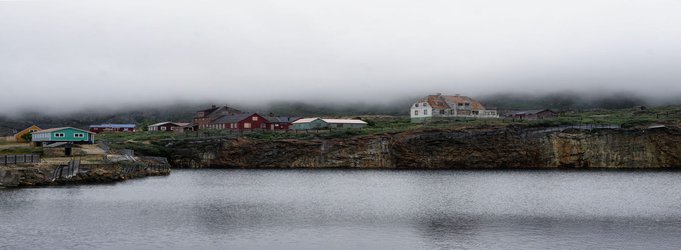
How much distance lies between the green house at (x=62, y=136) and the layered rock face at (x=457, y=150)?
53.7ft

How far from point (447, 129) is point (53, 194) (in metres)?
68.6

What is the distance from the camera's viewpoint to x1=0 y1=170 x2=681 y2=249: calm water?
1489 inches

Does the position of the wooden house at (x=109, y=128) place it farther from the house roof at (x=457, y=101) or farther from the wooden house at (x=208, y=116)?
the house roof at (x=457, y=101)

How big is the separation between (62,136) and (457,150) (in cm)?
6301

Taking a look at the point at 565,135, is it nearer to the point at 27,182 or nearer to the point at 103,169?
the point at 103,169

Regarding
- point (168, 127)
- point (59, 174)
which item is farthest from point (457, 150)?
point (168, 127)

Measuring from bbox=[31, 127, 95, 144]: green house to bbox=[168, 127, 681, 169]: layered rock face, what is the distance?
1636 centimetres

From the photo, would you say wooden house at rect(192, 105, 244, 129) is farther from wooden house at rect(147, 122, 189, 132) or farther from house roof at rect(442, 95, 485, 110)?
house roof at rect(442, 95, 485, 110)


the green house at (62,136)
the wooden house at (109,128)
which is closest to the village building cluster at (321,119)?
the wooden house at (109,128)

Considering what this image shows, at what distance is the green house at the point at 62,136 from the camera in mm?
94500

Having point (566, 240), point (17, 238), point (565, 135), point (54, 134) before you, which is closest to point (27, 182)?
point (54, 134)

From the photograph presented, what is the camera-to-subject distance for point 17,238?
37.7m

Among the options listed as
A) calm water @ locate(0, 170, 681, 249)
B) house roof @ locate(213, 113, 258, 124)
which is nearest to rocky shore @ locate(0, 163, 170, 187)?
calm water @ locate(0, 170, 681, 249)

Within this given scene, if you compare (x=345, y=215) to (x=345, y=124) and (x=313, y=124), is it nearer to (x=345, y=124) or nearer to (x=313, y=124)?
(x=313, y=124)
